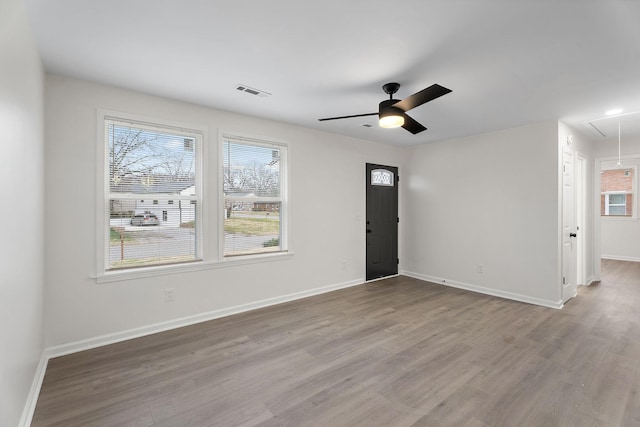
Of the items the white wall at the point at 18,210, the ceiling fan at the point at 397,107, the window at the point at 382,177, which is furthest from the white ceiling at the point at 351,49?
the window at the point at 382,177

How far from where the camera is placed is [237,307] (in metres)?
3.72

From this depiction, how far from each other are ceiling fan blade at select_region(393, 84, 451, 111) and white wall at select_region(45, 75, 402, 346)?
2.04 meters

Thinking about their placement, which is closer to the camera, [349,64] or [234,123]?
[349,64]

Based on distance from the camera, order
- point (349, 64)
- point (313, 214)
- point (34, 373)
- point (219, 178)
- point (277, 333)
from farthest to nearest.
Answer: point (313, 214), point (219, 178), point (277, 333), point (349, 64), point (34, 373)

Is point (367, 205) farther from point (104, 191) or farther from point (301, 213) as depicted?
point (104, 191)

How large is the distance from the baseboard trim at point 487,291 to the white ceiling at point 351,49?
2572mm

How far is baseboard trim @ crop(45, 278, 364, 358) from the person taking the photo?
2.70m

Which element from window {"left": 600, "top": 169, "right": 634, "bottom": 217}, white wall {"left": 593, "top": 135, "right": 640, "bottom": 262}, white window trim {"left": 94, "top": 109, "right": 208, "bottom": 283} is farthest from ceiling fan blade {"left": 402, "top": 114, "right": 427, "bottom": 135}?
window {"left": 600, "top": 169, "right": 634, "bottom": 217}

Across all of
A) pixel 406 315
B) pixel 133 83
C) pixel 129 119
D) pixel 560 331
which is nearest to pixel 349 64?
pixel 133 83

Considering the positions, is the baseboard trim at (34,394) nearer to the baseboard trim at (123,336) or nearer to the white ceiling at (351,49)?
the baseboard trim at (123,336)

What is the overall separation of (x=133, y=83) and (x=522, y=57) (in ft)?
11.6

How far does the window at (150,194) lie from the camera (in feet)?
9.84

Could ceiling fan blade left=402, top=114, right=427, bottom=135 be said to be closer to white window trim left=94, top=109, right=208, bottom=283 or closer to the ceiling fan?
the ceiling fan

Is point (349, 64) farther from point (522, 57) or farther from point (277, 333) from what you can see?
point (277, 333)
